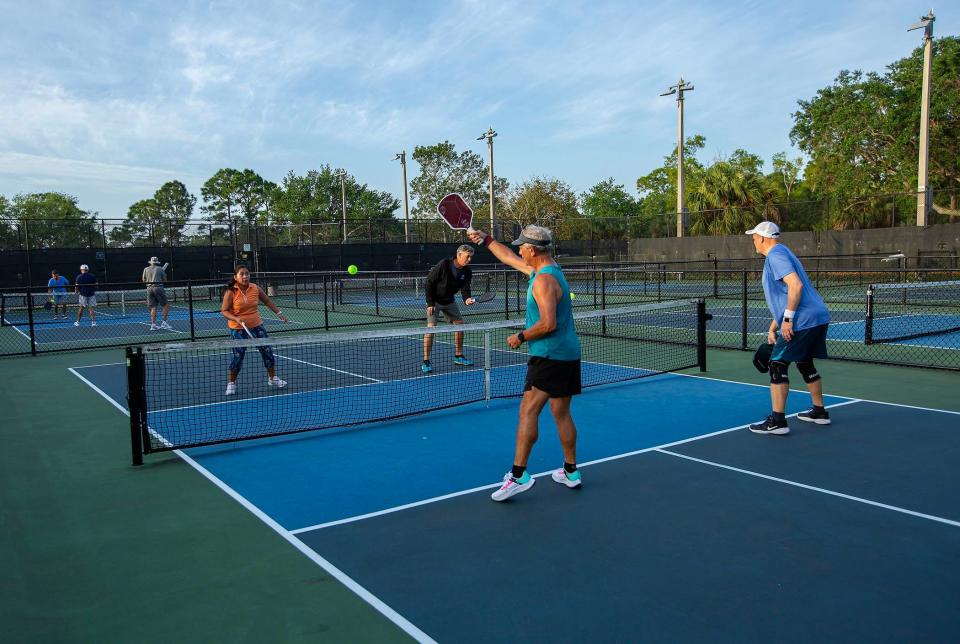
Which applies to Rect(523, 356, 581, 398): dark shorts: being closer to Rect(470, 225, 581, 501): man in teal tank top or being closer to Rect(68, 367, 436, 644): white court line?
Rect(470, 225, 581, 501): man in teal tank top

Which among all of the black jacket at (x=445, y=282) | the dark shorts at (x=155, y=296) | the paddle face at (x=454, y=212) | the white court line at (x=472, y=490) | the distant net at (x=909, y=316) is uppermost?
the paddle face at (x=454, y=212)

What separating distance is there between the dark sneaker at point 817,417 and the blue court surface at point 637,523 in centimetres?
10

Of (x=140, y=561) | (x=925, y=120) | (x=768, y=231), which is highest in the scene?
(x=925, y=120)

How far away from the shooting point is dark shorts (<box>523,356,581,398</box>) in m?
5.04

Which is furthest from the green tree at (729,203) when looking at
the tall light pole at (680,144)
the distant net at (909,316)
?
the distant net at (909,316)

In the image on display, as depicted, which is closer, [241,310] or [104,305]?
[241,310]

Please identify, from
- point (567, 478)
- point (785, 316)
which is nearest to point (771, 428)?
point (785, 316)

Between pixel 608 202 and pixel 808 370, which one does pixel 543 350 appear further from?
pixel 608 202

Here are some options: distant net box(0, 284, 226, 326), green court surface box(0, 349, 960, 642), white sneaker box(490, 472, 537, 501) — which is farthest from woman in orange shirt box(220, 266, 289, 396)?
distant net box(0, 284, 226, 326)

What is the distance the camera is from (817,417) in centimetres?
730

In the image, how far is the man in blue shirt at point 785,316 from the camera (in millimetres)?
6609

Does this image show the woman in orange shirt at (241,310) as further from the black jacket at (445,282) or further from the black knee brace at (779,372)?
the black knee brace at (779,372)

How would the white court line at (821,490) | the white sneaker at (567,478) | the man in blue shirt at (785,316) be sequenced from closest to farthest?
1. the white court line at (821,490)
2. the white sneaker at (567,478)
3. the man in blue shirt at (785,316)

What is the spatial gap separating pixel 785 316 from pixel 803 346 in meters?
0.42
